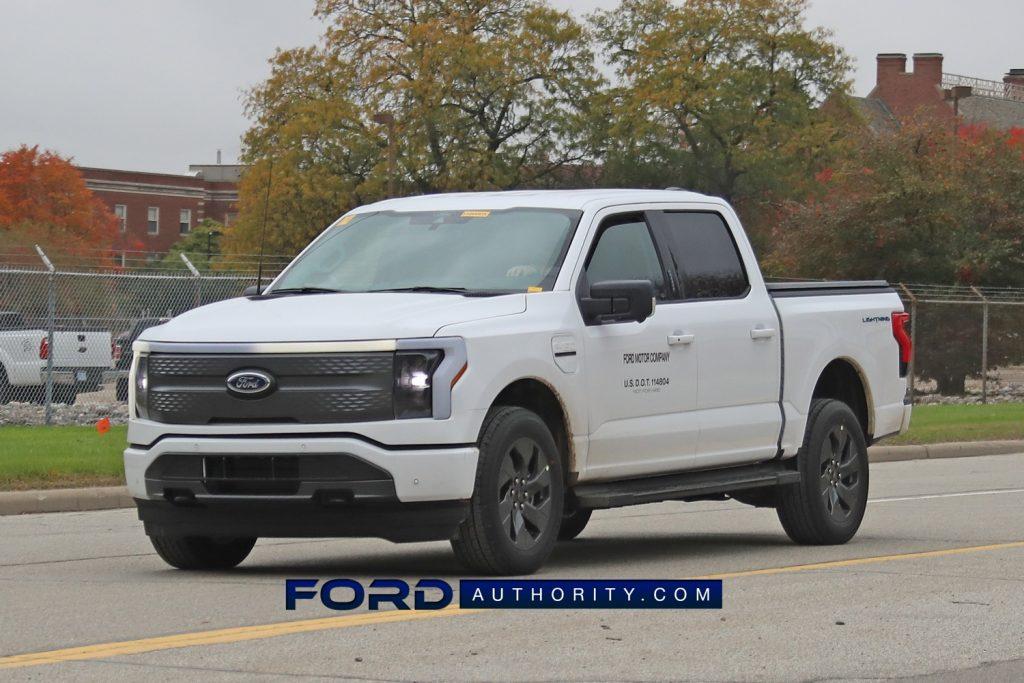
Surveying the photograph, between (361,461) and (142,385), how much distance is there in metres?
1.32

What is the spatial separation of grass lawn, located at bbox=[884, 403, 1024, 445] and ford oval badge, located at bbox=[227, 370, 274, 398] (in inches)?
563

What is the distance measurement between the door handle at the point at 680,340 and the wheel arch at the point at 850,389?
1.93 m

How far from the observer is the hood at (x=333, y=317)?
8.78m

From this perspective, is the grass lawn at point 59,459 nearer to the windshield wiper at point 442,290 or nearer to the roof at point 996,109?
the windshield wiper at point 442,290

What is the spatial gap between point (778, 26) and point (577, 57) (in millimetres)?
7586

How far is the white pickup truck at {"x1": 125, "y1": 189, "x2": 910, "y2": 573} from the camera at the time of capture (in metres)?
8.71

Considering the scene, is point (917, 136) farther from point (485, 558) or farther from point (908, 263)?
point (485, 558)

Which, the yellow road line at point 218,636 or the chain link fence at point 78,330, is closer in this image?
the yellow road line at point 218,636

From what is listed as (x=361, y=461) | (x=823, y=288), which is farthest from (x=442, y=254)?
(x=823, y=288)

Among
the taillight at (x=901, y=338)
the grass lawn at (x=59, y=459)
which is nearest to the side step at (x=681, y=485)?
the taillight at (x=901, y=338)

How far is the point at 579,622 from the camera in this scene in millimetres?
7855

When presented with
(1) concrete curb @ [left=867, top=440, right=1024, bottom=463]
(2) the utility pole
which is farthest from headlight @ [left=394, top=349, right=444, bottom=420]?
(2) the utility pole

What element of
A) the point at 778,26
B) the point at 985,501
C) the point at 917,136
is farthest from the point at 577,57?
the point at 985,501

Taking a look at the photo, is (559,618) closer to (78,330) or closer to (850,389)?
(850,389)
